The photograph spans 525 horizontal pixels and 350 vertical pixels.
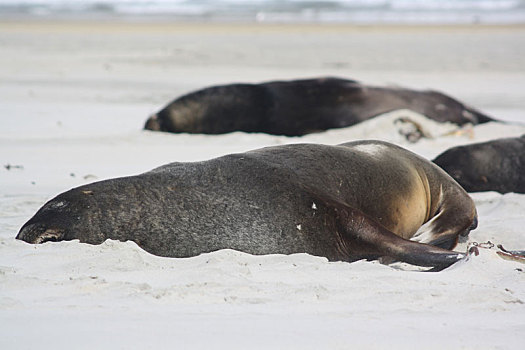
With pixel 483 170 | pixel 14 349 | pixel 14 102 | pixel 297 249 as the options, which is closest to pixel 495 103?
pixel 483 170

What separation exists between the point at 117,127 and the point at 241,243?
227 inches

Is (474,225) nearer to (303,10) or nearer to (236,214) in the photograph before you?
(236,214)

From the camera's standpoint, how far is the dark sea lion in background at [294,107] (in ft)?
32.0

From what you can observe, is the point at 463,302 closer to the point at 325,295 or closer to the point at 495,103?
the point at 325,295

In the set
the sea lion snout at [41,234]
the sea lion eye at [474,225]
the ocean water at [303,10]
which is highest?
the sea lion snout at [41,234]

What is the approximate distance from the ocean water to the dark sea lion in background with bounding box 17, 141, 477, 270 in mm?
32356

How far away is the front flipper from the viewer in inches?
171

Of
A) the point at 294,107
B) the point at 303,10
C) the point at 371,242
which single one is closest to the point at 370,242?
the point at 371,242

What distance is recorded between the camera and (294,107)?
985 cm

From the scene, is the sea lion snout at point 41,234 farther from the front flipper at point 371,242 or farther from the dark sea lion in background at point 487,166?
the dark sea lion in background at point 487,166

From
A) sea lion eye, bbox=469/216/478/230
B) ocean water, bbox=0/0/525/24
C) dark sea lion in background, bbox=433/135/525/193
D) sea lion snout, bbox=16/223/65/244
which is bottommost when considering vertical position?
ocean water, bbox=0/0/525/24

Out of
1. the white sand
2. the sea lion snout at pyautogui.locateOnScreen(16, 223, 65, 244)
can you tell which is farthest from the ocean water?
the sea lion snout at pyautogui.locateOnScreen(16, 223, 65, 244)

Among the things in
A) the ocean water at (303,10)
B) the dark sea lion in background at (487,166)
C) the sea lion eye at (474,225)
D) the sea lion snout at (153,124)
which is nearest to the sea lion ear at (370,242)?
the sea lion eye at (474,225)

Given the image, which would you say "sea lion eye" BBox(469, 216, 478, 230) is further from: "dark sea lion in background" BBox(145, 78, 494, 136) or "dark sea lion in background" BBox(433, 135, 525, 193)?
"dark sea lion in background" BBox(145, 78, 494, 136)
